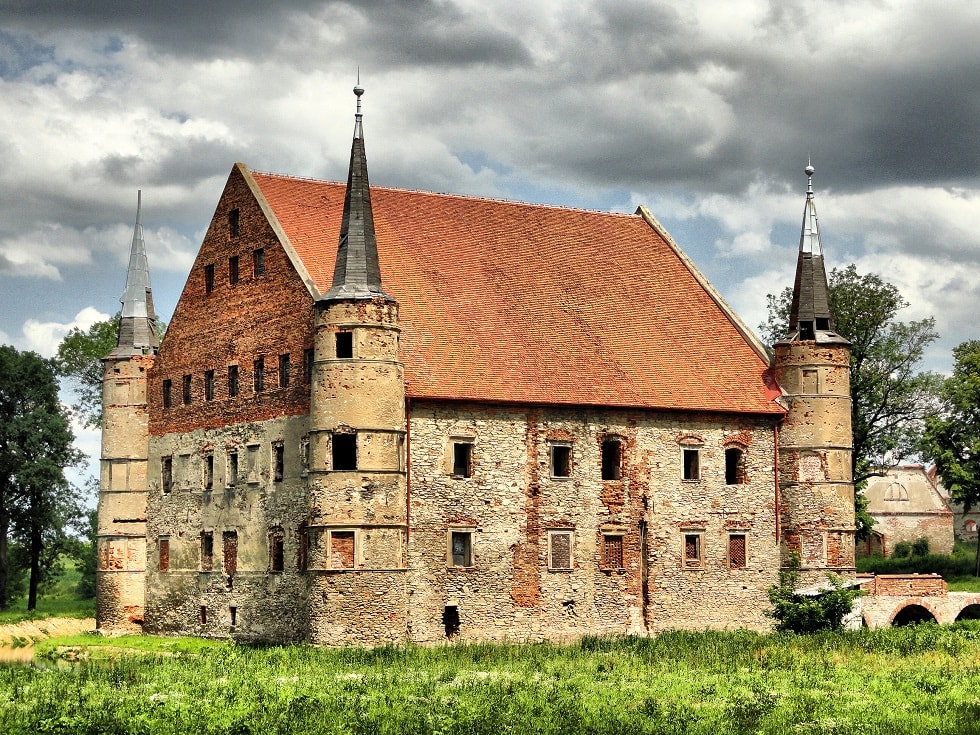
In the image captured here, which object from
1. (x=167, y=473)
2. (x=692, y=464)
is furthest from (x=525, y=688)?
(x=167, y=473)

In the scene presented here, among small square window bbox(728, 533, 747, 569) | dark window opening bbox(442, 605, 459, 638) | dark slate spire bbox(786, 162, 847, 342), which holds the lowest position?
dark window opening bbox(442, 605, 459, 638)

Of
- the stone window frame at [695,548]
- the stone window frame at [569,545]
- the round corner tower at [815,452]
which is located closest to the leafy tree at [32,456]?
the stone window frame at [569,545]

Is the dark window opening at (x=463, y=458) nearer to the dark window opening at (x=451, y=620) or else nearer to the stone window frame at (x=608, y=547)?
the dark window opening at (x=451, y=620)

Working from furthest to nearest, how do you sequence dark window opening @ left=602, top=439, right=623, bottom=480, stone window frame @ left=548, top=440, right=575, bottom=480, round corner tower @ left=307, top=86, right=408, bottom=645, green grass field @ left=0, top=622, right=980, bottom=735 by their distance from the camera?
dark window opening @ left=602, top=439, right=623, bottom=480
stone window frame @ left=548, top=440, right=575, bottom=480
round corner tower @ left=307, top=86, right=408, bottom=645
green grass field @ left=0, top=622, right=980, bottom=735

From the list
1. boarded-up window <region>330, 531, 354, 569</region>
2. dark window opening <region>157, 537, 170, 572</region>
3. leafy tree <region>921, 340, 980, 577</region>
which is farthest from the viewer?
leafy tree <region>921, 340, 980, 577</region>

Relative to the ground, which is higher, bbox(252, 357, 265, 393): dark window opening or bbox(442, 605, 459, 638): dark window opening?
bbox(252, 357, 265, 393): dark window opening

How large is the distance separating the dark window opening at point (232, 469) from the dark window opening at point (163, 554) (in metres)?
4.22

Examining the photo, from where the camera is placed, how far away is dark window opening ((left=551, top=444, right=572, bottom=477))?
1811 inches

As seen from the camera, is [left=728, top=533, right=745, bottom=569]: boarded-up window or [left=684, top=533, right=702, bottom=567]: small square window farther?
[left=728, top=533, right=745, bottom=569]: boarded-up window

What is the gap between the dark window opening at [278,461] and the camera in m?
45.5

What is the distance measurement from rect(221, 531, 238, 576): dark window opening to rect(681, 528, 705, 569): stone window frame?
45.2ft

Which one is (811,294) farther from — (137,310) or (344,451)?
(137,310)

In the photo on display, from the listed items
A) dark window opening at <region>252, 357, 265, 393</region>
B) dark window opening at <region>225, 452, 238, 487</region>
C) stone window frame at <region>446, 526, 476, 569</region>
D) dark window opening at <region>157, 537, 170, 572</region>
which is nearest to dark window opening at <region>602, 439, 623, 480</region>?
stone window frame at <region>446, 526, 476, 569</region>

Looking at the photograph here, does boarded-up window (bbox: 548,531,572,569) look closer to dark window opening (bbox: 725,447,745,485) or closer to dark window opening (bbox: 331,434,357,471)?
dark window opening (bbox: 725,447,745,485)
